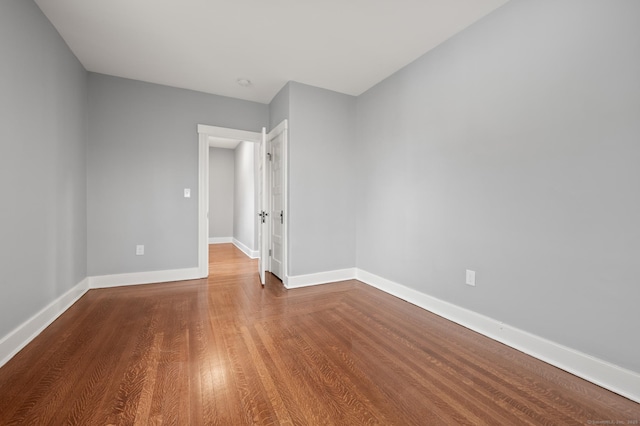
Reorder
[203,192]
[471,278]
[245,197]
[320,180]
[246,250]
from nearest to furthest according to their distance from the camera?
[471,278], [320,180], [203,192], [246,250], [245,197]

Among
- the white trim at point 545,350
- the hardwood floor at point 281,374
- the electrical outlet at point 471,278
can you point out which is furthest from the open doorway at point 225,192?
the electrical outlet at point 471,278

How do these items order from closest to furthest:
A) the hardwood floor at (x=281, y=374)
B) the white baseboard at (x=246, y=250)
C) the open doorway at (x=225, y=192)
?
1. the hardwood floor at (x=281, y=374)
2. the white baseboard at (x=246, y=250)
3. the open doorway at (x=225, y=192)

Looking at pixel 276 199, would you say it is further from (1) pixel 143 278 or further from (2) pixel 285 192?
(1) pixel 143 278

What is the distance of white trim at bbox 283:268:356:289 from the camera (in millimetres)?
3551

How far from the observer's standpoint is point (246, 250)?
6.12m

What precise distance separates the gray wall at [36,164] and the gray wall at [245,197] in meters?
2.94

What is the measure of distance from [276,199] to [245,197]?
258 centimetres

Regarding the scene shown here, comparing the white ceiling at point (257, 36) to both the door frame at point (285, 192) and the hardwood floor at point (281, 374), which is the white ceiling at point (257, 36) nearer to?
the door frame at point (285, 192)

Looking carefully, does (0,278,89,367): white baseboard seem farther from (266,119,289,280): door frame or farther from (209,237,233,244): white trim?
(209,237,233,244): white trim

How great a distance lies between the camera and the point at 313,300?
309 centimetres

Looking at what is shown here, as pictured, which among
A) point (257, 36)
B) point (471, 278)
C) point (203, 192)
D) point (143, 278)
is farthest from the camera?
point (203, 192)

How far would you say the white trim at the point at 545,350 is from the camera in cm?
157

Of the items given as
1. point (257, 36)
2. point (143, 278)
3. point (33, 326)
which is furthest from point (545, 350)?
point (143, 278)

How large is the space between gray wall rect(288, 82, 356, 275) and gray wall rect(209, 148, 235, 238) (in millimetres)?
4759
